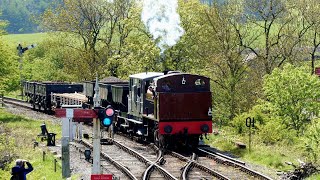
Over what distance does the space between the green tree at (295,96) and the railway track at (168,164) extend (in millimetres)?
5126

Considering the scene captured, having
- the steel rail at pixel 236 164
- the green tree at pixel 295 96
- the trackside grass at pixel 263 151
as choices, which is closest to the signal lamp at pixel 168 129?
the steel rail at pixel 236 164

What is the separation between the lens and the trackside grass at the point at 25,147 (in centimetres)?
1935

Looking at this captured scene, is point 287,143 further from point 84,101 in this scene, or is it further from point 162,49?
point 162,49

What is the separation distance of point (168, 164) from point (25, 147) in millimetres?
7939

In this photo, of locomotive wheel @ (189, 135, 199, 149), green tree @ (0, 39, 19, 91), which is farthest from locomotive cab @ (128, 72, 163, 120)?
green tree @ (0, 39, 19, 91)

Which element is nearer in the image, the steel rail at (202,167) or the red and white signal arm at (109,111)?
the red and white signal arm at (109,111)

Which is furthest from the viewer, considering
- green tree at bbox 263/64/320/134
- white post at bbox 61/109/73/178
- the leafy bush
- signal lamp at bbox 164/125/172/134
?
green tree at bbox 263/64/320/134

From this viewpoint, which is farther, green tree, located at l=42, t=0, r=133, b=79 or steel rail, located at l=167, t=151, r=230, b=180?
green tree, located at l=42, t=0, r=133, b=79

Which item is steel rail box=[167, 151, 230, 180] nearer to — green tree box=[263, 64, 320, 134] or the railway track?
the railway track

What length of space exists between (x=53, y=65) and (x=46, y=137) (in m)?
37.4

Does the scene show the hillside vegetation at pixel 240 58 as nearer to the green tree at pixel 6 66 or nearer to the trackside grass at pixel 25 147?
the green tree at pixel 6 66

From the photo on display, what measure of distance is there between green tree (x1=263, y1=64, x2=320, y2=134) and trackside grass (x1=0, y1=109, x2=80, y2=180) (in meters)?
10.9

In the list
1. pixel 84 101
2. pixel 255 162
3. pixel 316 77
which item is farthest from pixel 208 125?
pixel 84 101

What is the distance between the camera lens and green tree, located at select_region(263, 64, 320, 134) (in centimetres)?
2764
